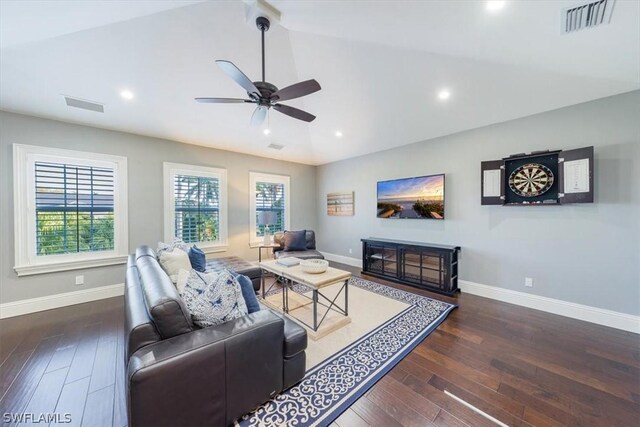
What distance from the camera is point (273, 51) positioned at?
295cm

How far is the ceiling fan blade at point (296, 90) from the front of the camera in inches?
79.7

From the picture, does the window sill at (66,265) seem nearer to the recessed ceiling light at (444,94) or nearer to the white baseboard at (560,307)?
the recessed ceiling light at (444,94)

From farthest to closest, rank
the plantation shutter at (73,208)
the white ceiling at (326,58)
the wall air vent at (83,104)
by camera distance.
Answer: the plantation shutter at (73,208) < the wall air vent at (83,104) < the white ceiling at (326,58)

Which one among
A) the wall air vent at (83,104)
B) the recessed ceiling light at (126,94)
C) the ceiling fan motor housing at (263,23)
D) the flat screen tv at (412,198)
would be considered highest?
Result: the ceiling fan motor housing at (263,23)

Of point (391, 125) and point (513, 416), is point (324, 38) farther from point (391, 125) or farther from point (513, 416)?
point (513, 416)

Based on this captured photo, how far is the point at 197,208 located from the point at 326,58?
11.7ft

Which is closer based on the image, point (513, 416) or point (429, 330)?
point (513, 416)

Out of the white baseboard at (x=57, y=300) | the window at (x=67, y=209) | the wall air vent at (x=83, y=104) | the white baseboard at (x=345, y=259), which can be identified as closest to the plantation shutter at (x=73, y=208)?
the window at (x=67, y=209)

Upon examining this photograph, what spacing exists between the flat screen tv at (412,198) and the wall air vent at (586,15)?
2261 millimetres

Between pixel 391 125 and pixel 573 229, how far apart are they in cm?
289

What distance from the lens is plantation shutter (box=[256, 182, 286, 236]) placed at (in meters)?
5.55

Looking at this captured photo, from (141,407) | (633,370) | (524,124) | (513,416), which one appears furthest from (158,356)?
(524,124)

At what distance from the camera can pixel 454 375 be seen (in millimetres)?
1971

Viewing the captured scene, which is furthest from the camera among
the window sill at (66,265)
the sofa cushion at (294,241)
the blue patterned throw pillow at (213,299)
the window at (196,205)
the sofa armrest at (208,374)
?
the sofa cushion at (294,241)
